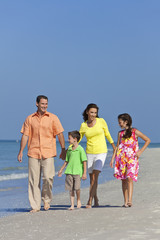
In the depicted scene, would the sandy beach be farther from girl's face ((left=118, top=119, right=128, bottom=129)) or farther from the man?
girl's face ((left=118, top=119, right=128, bottom=129))

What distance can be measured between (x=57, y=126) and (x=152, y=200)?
2.31 m

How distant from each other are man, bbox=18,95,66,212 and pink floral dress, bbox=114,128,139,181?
39.1 inches

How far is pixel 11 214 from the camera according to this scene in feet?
26.7

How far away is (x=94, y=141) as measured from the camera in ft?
26.2

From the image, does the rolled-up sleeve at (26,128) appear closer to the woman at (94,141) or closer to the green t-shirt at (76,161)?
the green t-shirt at (76,161)

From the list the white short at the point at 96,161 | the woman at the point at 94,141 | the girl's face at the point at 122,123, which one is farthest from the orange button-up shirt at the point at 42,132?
the girl's face at the point at 122,123

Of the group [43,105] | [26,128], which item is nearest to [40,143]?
[26,128]

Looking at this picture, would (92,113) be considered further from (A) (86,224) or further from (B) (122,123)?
(A) (86,224)

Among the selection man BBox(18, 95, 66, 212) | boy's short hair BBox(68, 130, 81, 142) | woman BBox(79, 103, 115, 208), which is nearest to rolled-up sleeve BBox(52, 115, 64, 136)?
man BBox(18, 95, 66, 212)

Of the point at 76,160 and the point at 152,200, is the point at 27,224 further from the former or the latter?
the point at 152,200

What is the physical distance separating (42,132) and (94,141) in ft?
2.93

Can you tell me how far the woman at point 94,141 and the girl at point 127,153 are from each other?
8.8 inches

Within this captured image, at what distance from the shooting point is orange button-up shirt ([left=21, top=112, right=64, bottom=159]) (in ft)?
26.0

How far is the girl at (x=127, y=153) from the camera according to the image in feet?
25.4
